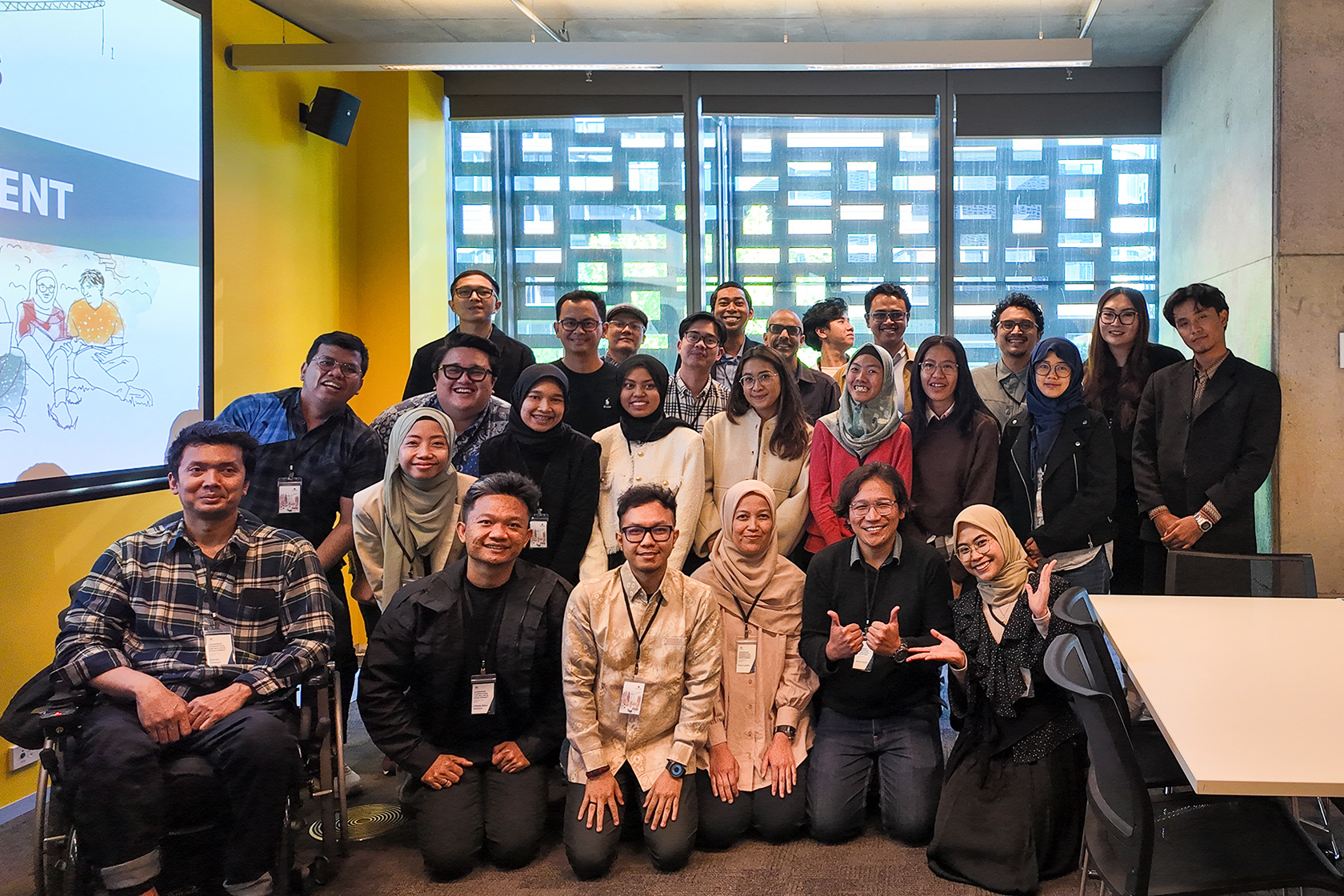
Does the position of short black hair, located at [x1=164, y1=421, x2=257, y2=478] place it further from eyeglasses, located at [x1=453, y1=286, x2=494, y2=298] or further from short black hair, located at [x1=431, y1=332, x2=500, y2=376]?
eyeglasses, located at [x1=453, y1=286, x2=494, y2=298]

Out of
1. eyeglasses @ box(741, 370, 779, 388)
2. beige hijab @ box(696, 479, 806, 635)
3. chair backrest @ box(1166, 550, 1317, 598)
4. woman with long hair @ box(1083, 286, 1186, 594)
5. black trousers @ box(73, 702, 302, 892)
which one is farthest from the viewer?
woman with long hair @ box(1083, 286, 1186, 594)

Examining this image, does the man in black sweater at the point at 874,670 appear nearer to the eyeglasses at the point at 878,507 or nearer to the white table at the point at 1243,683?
the eyeglasses at the point at 878,507

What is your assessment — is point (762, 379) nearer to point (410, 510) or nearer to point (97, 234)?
point (410, 510)

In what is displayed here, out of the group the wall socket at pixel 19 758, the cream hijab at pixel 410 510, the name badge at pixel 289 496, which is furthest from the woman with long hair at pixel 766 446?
the wall socket at pixel 19 758

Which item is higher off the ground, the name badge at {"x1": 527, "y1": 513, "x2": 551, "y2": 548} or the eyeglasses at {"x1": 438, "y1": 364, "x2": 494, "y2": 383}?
the eyeglasses at {"x1": 438, "y1": 364, "x2": 494, "y2": 383}

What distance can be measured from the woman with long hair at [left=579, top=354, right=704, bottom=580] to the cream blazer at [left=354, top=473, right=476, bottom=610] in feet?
1.64

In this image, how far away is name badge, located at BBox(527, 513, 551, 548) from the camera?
334 centimetres

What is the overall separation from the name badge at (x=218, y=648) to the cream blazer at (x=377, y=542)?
67cm

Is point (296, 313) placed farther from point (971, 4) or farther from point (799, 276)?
point (971, 4)

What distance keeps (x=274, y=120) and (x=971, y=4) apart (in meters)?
3.81

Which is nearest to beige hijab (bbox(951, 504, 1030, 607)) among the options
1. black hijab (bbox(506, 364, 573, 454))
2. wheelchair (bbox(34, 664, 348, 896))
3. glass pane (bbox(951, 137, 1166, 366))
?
black hijab (bbox(506, 364, 573, 454))

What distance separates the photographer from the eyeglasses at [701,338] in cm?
385

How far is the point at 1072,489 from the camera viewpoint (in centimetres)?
346

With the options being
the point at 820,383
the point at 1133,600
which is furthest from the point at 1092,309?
the point at 1133,600
